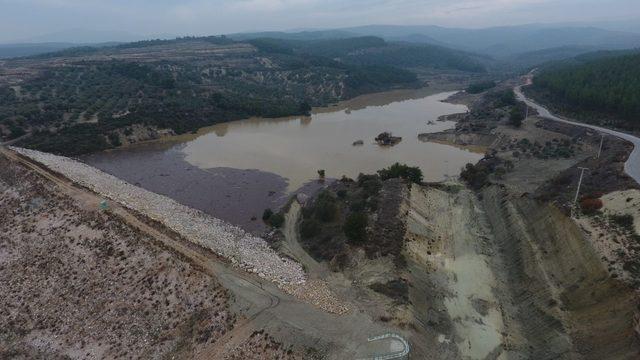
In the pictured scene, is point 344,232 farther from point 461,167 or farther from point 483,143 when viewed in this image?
point 483,143

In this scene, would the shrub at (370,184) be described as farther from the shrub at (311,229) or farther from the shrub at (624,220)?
the shrub at (624,220)

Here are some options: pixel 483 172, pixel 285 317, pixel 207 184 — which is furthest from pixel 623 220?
pixel 207 184

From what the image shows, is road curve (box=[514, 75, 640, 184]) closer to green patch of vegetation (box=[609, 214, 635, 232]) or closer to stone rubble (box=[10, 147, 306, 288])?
green patch of vegetation (box=[609, 214, 635, 232])

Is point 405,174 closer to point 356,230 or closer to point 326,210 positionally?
point 326,210

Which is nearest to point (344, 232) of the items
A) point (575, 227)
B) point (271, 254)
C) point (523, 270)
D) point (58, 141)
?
point (271, 254)

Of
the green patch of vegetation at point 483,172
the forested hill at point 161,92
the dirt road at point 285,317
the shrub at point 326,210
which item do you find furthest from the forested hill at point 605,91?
the dirt road at point 285,317

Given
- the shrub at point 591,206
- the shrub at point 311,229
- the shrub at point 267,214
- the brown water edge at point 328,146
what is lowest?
the brown water edge at point 328,146
